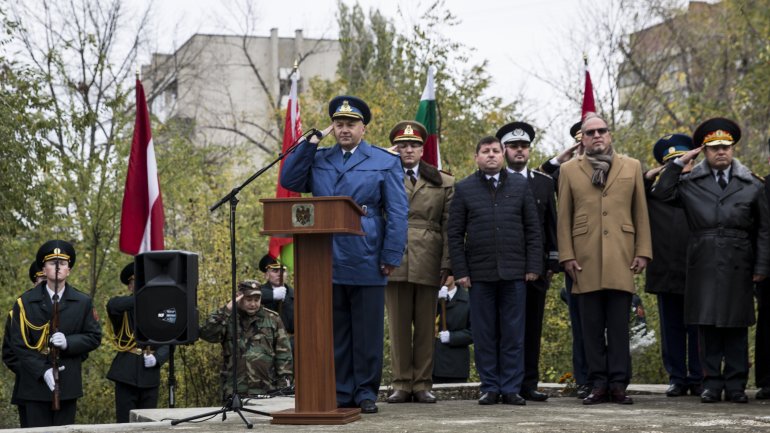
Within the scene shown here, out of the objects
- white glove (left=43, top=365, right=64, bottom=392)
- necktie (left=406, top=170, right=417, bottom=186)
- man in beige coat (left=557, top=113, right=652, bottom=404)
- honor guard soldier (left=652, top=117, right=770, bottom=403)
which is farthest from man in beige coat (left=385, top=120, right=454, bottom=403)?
white glove (left=43, top=365, right=64, bottom=392)

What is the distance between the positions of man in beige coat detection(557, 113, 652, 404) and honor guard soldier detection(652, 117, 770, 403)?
41 centimetres

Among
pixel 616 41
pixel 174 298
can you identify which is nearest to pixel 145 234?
pixel 174 298

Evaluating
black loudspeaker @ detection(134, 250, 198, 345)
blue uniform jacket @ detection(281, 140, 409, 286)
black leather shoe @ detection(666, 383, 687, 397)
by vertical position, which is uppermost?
blue uniform jacket @ detection(281, 140, 409, 286)

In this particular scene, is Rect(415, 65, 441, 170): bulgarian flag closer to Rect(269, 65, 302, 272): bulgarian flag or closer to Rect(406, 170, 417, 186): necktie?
Rect(269, 65, 302, 272): bulgarian flag

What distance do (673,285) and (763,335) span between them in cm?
82

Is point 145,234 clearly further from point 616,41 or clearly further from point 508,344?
point 616,41

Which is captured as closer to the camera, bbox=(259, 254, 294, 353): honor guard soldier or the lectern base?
the lectern base

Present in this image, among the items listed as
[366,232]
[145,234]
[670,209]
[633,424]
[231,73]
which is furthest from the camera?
[231,73]

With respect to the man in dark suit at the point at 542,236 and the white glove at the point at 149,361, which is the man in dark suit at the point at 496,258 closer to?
the man in dark suit at the point at 542,236

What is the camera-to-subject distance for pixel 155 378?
36.0ft

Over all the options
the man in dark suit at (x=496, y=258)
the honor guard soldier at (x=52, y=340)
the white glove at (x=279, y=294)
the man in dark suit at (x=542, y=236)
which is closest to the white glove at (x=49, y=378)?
the honor guard soldier at (x=52, y=340)

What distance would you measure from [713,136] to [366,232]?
2.93m

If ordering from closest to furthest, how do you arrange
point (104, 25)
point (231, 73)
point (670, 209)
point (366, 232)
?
point (366, 232) → point (670, 209) → point (104, 25) → point (231, 73)

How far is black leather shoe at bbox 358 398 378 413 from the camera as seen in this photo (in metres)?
7.77
